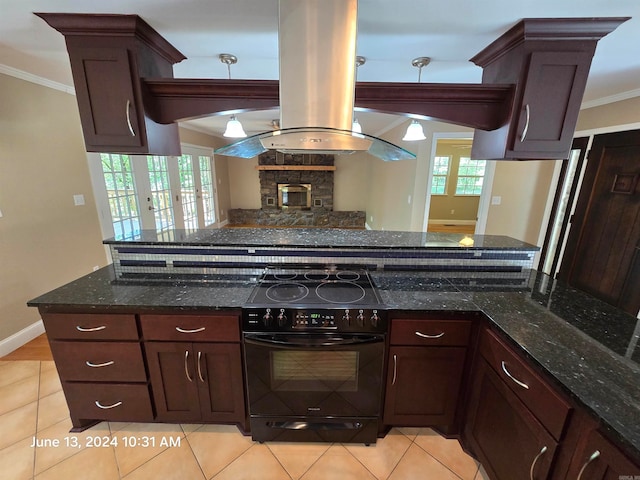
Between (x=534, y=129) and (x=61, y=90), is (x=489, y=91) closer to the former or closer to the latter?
(x=534, y=129)

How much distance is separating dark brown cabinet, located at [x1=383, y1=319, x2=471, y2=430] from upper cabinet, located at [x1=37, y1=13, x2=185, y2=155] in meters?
1.84

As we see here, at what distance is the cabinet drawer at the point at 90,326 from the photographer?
4.42 feet

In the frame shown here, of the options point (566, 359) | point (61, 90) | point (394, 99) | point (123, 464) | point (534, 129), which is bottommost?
point (123, 464)

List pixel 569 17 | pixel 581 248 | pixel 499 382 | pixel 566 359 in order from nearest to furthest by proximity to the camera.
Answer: pixel 566 359
pixel 499 382
pixel 569 17
pixel 581 248

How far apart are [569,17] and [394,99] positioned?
0.90 metres

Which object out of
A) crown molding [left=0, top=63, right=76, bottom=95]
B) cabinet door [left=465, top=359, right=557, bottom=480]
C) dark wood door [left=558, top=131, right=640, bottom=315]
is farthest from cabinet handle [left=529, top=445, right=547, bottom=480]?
crown molding [left=0, top=63, right=76, bottom=95]

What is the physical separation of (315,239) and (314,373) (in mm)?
866

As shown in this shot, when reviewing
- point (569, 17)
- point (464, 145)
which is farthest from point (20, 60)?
point (464, 145)

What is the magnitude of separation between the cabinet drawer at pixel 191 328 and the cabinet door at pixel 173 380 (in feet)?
0.16

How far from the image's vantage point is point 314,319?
1.30 metres

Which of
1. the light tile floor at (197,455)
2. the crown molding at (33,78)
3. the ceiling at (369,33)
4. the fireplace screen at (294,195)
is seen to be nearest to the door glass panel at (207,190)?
the fireplace screen at (294,195)

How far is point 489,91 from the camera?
5.12ft

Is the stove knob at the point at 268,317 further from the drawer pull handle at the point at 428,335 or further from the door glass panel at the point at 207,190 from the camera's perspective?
the door glass panel at the point at 207,190

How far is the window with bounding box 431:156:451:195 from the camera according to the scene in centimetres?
674
